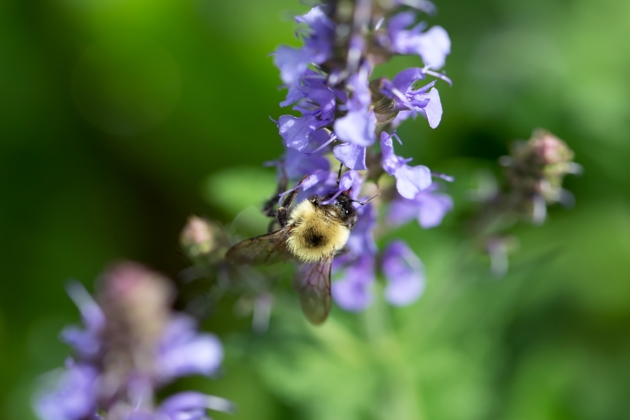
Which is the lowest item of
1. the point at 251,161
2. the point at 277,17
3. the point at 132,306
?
the point at 132,306

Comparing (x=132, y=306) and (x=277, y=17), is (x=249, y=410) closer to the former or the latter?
(x=132, y=306)

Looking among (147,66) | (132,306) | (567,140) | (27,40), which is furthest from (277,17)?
(132,306)

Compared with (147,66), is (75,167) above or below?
below

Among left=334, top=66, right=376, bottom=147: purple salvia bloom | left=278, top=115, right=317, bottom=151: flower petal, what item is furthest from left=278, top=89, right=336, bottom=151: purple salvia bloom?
left=334, top=66, right=376, bottom=147: purple salvia bloom

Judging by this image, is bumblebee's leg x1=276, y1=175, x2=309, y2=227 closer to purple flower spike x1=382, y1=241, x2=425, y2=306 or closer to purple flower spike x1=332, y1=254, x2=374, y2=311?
purple flower spike x1=332, y1=254, x2=374, y2=311

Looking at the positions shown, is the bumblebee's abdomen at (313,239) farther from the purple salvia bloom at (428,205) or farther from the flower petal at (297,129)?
the flower petal at (297,129)

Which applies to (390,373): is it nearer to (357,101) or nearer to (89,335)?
(89,335)
